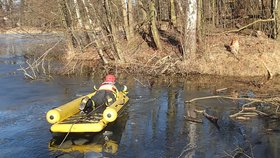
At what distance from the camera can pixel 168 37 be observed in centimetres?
2392

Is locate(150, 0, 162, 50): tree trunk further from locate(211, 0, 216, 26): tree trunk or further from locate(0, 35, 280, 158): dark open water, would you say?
locate(0, 35, 280, 158): dark open water

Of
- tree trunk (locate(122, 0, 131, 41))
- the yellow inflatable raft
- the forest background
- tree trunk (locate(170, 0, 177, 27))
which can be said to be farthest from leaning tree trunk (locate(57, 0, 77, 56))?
the yellow inflatable raft

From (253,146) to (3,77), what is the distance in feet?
45.5

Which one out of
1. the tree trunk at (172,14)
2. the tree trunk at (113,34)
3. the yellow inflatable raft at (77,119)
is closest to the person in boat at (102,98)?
the yellow inflatable raft at (77,119)

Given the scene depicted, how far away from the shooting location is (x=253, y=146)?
346 inches

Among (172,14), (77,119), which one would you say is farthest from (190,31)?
(77,119)

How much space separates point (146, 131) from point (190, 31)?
947 cm

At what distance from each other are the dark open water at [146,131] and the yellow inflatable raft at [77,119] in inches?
13.8

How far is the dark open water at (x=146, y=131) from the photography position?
8539 mm

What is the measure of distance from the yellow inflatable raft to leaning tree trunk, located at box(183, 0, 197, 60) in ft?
29.2

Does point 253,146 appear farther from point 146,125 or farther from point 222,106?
point 222,106

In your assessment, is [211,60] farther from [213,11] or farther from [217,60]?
[213,11]

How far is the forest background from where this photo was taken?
1845 cm

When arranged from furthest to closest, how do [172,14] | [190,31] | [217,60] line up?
[172,14]
[217,60]
[190,31]
